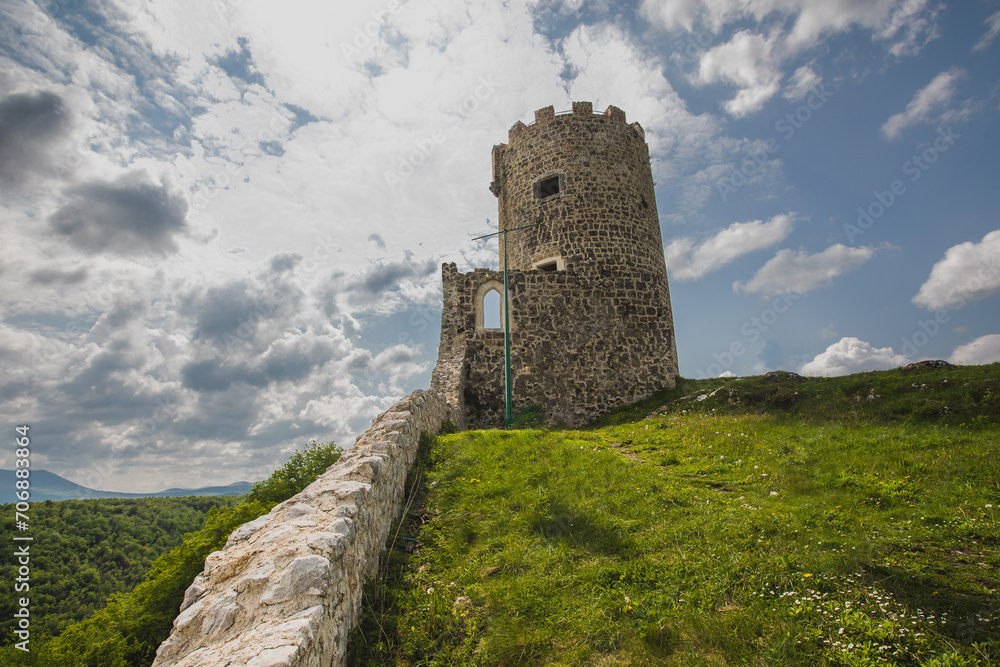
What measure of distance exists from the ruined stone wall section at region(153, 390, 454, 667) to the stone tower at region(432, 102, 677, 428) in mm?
10994

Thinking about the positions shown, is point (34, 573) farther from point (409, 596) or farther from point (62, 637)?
point (409, 596)

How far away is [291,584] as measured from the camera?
3.99 meters

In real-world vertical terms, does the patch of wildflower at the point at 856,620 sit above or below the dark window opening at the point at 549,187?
below

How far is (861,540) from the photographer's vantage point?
230 inches

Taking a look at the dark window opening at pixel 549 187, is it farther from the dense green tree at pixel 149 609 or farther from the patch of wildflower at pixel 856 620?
the patch of wildflower at pixel 856 620

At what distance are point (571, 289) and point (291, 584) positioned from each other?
16813 millimetres

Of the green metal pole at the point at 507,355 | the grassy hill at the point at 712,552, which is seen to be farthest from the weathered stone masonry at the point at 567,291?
the grassy hill at the point at 712,552

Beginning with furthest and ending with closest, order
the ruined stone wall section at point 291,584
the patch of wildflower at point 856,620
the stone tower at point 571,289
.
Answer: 1. the stone tower at point 571,289
2. the patch of wildflower at point 856,620
3. the ruined stone wall section at point 291,584

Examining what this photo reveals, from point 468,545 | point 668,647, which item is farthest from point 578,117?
point 668,647

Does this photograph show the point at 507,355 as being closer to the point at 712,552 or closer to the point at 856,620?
the point at 712,552

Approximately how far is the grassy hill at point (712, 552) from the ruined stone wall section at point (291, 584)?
652mm

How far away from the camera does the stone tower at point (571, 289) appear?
18.7 metres

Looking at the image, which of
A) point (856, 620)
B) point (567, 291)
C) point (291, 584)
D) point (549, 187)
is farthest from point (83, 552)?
point (856, 620)

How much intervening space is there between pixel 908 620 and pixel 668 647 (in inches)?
87.1
